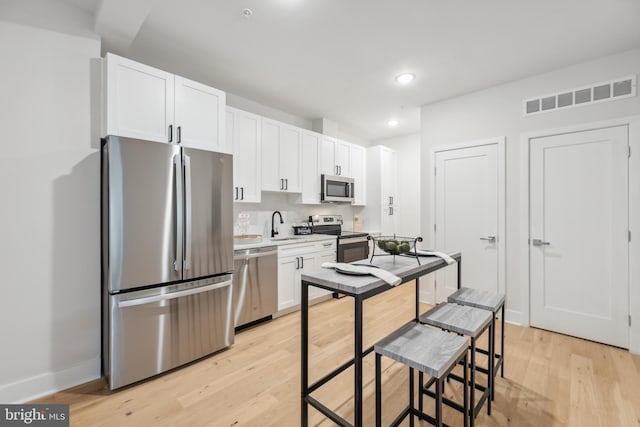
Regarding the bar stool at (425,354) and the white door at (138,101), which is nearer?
the bar stool at (425,354)

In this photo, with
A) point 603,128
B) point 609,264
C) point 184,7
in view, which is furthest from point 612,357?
point 184,7

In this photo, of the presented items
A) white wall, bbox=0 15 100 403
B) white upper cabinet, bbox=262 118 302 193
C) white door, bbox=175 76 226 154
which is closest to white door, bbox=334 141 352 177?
white upper cabinet, bbox=262 118 302 193

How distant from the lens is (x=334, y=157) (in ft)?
15.1

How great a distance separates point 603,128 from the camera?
2766 mm

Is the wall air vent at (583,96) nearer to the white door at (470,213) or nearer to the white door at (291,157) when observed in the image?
the white door at (470,213)

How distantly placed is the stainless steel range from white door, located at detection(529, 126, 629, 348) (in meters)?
2.20

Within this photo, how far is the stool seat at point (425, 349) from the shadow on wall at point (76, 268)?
2.17 meters

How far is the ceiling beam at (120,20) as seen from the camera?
195 centimetres

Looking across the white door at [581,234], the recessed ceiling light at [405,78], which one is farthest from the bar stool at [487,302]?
the recessed ceiling light at [405,78]

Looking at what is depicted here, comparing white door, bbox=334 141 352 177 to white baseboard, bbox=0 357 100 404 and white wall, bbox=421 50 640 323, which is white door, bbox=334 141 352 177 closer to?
white wall, bbox=421 50 640 323

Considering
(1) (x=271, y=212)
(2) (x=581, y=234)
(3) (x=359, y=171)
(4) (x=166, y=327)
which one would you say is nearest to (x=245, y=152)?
(1) (x=271, y=212)

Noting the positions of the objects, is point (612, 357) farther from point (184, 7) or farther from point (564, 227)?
point (184, 7)

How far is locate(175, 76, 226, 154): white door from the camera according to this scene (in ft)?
8.30

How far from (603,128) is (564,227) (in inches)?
40.3
